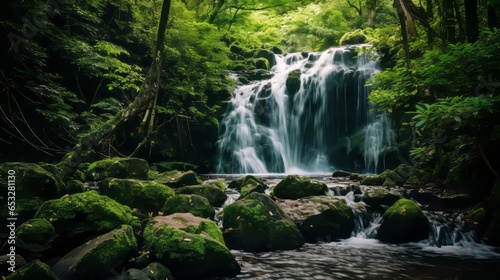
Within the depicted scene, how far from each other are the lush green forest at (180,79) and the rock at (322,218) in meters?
2.01

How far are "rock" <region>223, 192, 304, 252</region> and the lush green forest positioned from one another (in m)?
3.06

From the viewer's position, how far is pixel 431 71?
6.67 m

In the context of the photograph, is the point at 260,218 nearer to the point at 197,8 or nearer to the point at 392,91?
the point at 392,91

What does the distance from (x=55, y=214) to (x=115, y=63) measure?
7395mm

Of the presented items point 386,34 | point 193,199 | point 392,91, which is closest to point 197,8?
point 386,34

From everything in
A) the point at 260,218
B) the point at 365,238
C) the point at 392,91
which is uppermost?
the point at 392,91

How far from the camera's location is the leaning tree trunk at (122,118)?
26.4ft

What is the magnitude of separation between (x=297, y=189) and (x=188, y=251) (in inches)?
165

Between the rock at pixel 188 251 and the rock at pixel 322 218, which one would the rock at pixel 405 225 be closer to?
the rock at pixel 322 218

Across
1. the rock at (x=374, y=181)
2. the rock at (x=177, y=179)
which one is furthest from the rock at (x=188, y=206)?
the rock at (x=374, y=181)

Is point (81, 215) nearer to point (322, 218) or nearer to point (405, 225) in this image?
point (322, 218)

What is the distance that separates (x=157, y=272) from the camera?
4.27 m

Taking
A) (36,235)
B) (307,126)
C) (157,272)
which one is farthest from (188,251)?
(307,126)

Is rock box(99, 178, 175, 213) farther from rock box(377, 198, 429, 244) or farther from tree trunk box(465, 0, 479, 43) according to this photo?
tree trunk box(465, 0, 479, 43)
